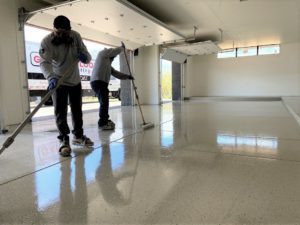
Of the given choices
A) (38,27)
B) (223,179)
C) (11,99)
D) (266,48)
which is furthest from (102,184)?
(266,48)

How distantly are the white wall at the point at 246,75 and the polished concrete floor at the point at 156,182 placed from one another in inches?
368

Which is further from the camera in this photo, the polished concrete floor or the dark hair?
the dark hair

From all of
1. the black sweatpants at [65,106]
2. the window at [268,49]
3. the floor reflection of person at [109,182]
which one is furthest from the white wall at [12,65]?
the window at [268,49]

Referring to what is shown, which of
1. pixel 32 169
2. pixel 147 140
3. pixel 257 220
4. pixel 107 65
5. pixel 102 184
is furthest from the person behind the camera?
pixel 107 65

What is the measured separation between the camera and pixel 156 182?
5.43 feet

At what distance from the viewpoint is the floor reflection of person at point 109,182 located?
1411mm

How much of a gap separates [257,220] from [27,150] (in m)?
2.31

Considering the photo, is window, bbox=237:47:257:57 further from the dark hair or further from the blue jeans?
the dark hair

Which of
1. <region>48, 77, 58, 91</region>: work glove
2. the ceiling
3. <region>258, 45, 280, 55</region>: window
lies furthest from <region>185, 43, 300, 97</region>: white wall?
<region>48, 77, 58, 91</region>: work glove

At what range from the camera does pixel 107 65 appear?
12.2 ft

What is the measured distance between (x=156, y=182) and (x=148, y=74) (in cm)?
805

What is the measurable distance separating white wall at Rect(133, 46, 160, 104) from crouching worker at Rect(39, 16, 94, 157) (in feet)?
22.2

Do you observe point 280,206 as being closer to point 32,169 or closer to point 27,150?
point 32,169

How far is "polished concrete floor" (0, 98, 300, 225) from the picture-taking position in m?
1.23
